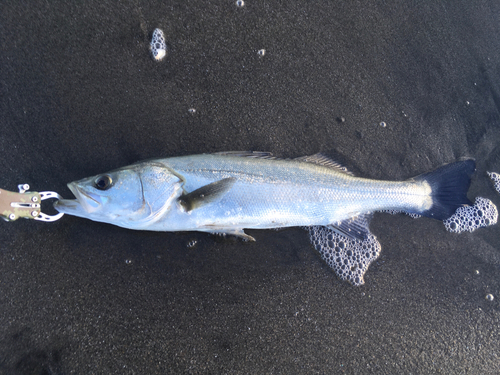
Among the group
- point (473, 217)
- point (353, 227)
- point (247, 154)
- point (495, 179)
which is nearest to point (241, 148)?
point (247, 154)

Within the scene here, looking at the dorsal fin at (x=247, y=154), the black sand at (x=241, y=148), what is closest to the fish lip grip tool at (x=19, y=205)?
the black sand at (x=241, y=148)

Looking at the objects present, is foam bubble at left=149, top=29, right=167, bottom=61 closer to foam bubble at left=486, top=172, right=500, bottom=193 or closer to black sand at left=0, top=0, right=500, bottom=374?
black sand at left=0, top=0, right=500, bottom=374

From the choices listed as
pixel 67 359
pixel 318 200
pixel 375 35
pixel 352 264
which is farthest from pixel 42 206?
pixel 375 35

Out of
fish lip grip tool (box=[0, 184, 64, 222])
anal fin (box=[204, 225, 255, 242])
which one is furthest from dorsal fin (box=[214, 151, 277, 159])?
fish lip grip tool (box=[0, 184, 64, 222])

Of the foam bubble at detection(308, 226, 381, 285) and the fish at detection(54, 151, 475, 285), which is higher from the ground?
the fish at detection(54, 151, 475, 285)

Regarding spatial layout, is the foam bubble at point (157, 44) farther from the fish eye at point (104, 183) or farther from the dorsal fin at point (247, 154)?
the fish eye at point (104, 183)

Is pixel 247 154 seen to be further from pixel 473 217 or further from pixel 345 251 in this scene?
pixel 473 217

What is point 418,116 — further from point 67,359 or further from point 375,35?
point 67,359
